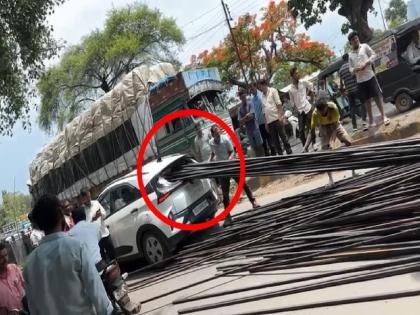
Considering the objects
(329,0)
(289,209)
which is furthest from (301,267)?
(329,0)

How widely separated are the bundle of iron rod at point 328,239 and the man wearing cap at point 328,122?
1.61 meters

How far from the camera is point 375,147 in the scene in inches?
258

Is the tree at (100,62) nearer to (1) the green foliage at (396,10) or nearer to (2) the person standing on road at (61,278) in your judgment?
(2) the person standing on road at (61,278)

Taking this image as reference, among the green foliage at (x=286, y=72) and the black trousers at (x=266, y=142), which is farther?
the green foliage at (x=286, y=72)

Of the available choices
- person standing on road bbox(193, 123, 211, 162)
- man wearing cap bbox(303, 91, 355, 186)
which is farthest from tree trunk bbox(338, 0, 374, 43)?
man wearing cap bbox(303, 91, 355, 186)

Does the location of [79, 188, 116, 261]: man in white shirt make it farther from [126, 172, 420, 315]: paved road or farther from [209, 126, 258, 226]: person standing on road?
[209, 126, 258, 226]: person standing on road

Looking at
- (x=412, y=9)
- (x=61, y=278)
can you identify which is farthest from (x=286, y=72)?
(x=412, y=9)

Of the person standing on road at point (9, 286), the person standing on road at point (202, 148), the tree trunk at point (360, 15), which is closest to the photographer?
the person standing on road at point (9, 286)

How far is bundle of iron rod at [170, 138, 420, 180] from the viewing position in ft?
20.7

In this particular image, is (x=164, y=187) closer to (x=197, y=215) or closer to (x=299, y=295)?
(x=197, y=215)

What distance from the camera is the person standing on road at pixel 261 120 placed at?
10833 mm

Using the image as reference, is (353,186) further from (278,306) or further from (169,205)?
(169,205)

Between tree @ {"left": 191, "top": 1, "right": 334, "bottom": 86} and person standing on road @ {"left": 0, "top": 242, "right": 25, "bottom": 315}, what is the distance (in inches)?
1330

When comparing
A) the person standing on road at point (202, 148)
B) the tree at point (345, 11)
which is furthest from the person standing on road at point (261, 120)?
the tree at point (345, 11)
